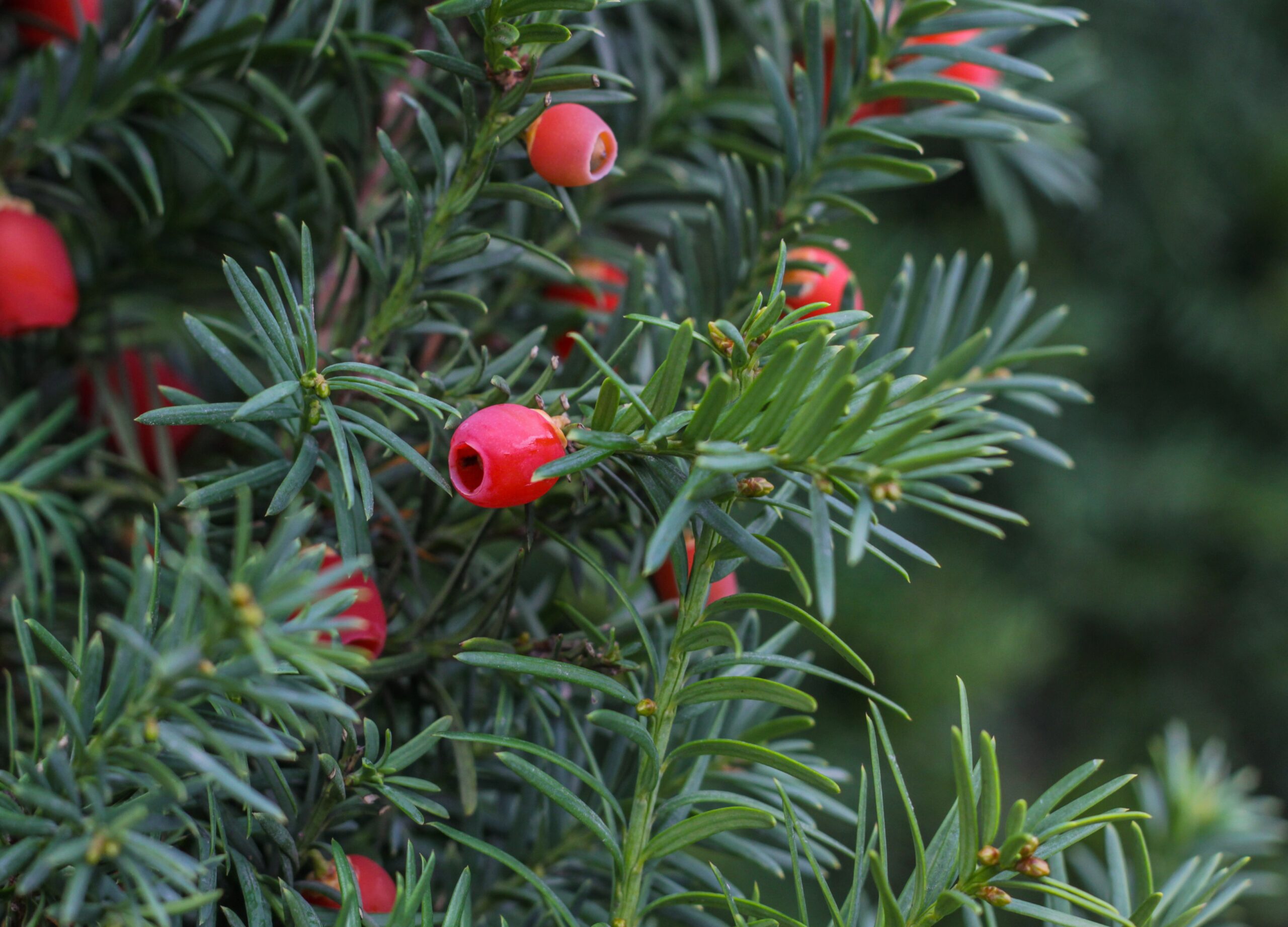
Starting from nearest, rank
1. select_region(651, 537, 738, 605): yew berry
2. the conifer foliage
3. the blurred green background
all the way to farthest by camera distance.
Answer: the conifer foliage < select_region(651, 537, 738, 605): yew berry < the blurred green background

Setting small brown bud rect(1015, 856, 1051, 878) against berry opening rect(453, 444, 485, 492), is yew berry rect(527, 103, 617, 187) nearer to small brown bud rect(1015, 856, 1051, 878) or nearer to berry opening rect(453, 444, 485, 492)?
berry opening rect(453, 444, 485, 492)

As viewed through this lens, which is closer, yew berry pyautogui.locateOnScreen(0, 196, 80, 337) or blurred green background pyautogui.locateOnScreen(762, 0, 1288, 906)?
yew berry pyautogui.locateOnScreen(0, 196, 80, 337)

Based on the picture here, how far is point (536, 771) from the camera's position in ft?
0.81

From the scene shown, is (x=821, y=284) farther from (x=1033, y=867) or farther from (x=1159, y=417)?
(x=1159, y=417)

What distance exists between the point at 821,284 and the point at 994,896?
8.7 inches

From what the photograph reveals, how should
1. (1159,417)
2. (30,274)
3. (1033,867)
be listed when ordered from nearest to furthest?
(1033,867), (30,274), (1159,417)

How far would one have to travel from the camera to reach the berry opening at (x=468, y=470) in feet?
0.83

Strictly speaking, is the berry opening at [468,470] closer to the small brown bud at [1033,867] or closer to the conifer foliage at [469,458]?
the conifer foliage at [469,458]

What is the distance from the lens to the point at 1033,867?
0.76ft

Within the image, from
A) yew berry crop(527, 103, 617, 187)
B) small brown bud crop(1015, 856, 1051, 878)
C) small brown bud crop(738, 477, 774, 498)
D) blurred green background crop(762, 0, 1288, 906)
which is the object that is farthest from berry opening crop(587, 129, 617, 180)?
blurred green background crop(762, 0, 1288, 906)

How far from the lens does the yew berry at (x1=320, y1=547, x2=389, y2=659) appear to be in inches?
10.7

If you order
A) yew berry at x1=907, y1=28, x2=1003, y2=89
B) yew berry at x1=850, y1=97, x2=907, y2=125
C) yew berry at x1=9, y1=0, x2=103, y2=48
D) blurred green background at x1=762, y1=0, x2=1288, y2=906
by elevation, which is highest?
yew berry at x1=907, y1=28, x2=1003, y2=89

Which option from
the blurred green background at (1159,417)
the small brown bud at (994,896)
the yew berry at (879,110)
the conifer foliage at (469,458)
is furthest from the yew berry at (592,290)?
the blurred green background at (1159,417)

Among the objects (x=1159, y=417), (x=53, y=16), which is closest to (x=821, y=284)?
(x=53, y=16)
